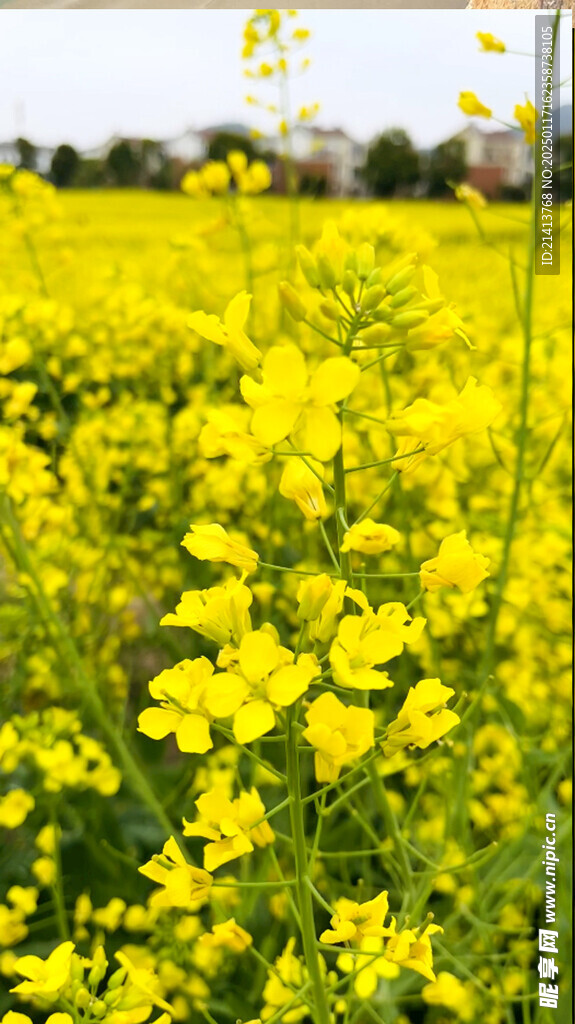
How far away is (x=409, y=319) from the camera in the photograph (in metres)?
0.40

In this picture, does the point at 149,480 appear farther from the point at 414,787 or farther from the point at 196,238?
the point at 414,787

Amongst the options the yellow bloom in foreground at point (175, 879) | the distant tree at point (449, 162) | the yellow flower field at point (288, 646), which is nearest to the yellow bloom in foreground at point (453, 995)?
the yellow flower field at point (288, 646)

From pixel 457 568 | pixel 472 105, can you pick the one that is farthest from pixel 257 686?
pixel 472 105

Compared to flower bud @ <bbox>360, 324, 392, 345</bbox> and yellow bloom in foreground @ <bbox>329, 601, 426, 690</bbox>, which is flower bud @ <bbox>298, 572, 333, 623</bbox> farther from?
flower bud @ <bbox>360, 324, 392, 345</bbox>

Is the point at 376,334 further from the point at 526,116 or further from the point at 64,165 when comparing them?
the point at 64,165

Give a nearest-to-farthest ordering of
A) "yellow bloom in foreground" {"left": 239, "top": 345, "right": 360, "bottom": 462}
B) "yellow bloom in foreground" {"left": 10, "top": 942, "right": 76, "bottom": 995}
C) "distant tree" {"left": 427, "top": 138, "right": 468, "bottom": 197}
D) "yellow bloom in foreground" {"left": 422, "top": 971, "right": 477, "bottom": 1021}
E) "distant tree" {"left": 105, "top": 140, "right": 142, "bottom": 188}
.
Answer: "yellow bloom in foreground" {"left": 239, "top": 345, "right": 360, "bottom": 462}, "yellow bloom in foreground" {"left": 10, "top": 942, "right": 76, "bottom": 995}, "yellow bloom in foreground" {"left": 422, "top": 971, "right": 477, "bottom": 1021}, "distant tree" {"left": 427, "top": 138, "right": 468, "bottom": 197}, "distant tree" {"left": 105, "top": 140, "right": 142, "bottom": 188}

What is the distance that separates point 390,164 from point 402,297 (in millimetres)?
1153

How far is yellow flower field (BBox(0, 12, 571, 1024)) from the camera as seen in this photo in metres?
0.40

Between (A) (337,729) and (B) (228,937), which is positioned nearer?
(A) (337,729)

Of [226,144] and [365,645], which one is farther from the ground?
[226,144]

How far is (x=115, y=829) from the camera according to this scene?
3.44 ft

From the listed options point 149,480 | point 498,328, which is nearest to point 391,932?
point 149,480

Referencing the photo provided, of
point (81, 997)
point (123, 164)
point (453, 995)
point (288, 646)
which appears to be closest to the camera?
point (81, 997)

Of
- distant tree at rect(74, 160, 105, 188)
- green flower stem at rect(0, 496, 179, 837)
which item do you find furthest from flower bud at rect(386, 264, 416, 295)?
distant tree at rect(74, 160, 105, 188)
